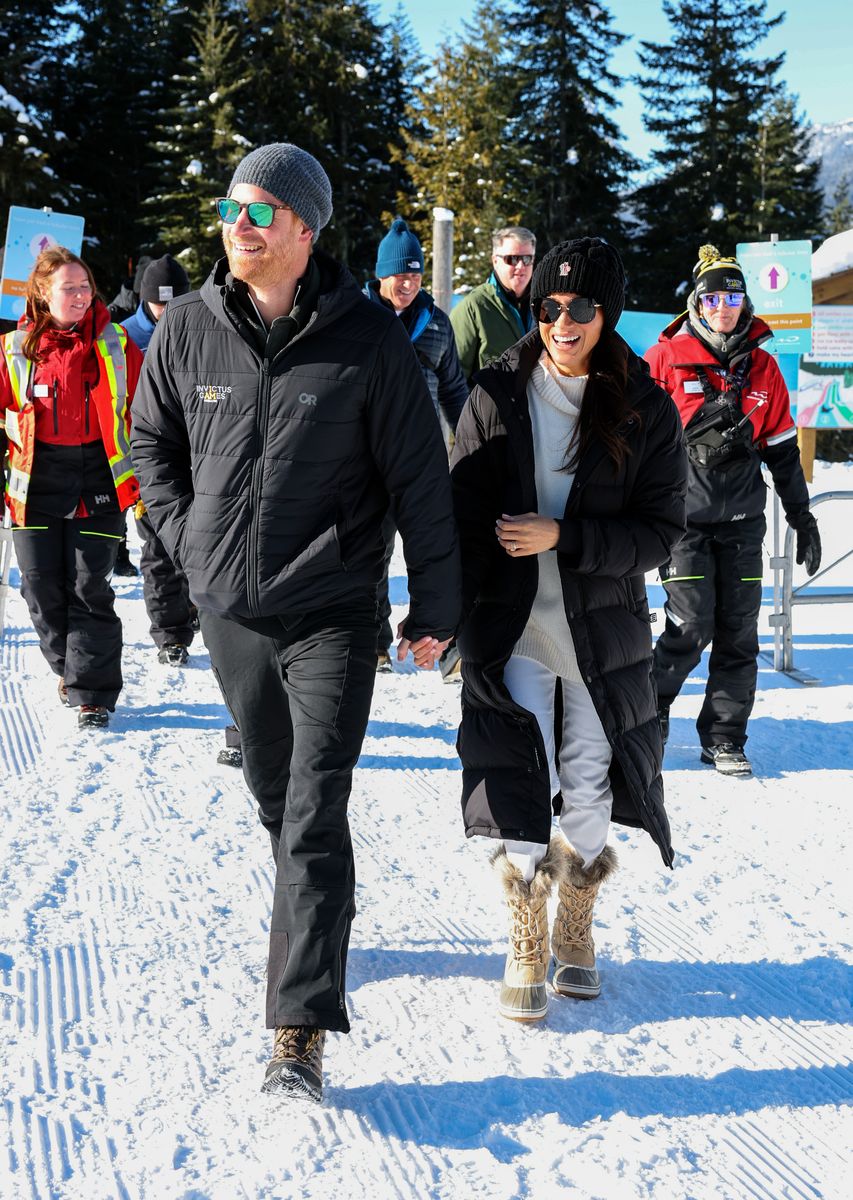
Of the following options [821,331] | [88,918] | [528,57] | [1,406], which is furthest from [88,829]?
[528,57]

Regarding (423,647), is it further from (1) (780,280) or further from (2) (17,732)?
(1) (780,280)

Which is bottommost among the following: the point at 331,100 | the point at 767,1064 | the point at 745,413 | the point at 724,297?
the point at 767,1064

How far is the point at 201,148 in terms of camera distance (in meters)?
31.6

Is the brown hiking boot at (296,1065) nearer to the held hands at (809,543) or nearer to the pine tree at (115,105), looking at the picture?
the held hands at (809,543)

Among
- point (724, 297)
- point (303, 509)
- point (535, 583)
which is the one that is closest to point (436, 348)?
point (724, 297)

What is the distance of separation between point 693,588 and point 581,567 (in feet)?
7.72

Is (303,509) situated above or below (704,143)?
below

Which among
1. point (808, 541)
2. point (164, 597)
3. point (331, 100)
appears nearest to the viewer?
point (808, 541)

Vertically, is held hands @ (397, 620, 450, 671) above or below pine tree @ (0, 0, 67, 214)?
below

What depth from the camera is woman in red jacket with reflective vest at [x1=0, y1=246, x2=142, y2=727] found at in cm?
521

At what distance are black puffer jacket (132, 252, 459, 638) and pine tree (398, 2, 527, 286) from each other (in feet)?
90.7

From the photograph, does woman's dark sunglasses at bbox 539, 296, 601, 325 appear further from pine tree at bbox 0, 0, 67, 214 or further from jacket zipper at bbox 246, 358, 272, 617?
pine tree at bbox 0, 0, 67, 214

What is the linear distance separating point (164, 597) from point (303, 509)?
13.4 feet

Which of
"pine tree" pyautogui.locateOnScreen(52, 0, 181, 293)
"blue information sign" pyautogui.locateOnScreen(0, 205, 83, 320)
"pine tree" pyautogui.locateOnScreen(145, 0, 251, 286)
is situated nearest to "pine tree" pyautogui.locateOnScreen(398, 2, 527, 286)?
"pine tree" pyautogui.locateOnScreen(145, 0, 251, 286)
